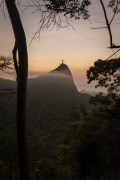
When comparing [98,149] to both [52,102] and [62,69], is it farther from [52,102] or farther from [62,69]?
[62,69]

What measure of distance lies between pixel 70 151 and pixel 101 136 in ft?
10.4

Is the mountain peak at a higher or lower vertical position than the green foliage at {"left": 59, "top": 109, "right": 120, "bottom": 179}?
higher

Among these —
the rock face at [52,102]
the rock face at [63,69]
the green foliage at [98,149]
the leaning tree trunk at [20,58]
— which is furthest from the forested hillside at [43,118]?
the leaning tree trunk at [20,58]

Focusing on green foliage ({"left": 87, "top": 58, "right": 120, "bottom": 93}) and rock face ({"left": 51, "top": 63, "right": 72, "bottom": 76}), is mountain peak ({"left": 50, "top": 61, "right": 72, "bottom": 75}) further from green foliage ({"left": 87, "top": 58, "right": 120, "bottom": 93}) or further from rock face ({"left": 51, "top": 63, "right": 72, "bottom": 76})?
green foliage ({"left": 87, "top": 58, "right": 120, "bottom": 93})

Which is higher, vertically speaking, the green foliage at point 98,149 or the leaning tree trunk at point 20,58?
the leaning tree trunk at point 20,58

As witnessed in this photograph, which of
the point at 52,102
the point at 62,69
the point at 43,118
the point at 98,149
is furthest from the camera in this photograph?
the point at 62,69

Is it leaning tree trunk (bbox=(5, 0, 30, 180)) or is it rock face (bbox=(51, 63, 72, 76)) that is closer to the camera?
leaning tree trunk (bbox=(5, 0, 30, 180))

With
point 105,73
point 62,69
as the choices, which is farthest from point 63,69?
point 105,73

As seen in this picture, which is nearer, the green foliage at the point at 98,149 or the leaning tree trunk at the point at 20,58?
the leaning tree trunk at the point at 20,58

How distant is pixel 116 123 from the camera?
28734 millimetres

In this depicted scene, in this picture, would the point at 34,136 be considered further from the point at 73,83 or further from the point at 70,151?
the point at 73,83

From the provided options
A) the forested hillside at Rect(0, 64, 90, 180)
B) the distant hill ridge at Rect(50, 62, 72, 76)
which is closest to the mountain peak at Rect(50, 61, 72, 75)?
the distant hill ridge at Rect(50, 62, 72, 76)

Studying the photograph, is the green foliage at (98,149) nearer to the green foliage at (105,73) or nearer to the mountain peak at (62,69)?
the green foliage at (105,73)

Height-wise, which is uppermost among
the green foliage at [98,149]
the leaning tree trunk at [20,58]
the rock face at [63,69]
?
the rock face at [63,69]
